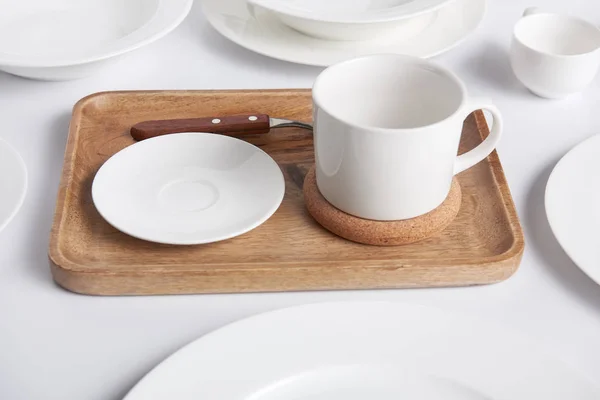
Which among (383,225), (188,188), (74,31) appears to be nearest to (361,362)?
(383,225)

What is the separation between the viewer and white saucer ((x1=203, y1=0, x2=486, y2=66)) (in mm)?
915

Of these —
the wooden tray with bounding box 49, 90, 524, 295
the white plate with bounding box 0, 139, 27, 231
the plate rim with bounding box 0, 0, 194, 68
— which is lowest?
the wooden tray with bounding box 49, 90, 524, 295

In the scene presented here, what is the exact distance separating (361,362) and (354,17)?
43 cm

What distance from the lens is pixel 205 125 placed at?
78cm

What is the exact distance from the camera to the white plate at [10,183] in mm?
657

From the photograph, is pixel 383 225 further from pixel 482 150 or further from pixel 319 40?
pixel 319 40

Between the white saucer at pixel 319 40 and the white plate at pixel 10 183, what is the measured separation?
1.07 feet

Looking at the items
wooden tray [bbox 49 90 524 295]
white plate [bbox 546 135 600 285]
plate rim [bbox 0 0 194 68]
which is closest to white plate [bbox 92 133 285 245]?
wooden tray [bbox 49 90 524 295]

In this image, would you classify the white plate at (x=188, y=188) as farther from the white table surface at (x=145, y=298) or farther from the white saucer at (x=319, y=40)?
the white saucer at (x=319, y=40)

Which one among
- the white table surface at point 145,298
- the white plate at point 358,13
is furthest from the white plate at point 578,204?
the white plate at point 358,13

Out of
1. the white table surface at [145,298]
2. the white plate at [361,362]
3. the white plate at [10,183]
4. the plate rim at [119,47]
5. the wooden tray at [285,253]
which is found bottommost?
the white table surface at [145,298]

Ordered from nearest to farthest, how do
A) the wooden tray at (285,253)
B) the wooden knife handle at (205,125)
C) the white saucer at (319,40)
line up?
the wooden tray at (285,253), the wooden knife handle at (205,125), the white saucer at (319,40)

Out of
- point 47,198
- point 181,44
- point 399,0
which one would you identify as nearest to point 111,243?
point 47,198

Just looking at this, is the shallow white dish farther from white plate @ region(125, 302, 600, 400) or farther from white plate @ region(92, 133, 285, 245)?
white plate @ region(125, 302, 600, 400)
